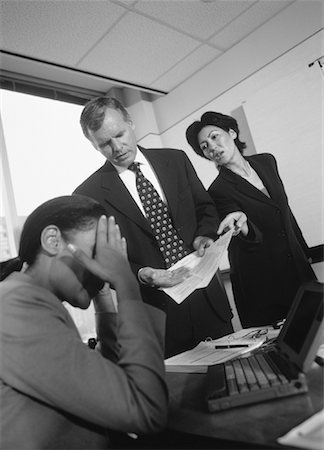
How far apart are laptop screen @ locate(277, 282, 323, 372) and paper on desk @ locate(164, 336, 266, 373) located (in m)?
0.18

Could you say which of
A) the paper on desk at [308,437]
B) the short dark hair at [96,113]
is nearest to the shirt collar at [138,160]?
the short dark hair at [96,113]

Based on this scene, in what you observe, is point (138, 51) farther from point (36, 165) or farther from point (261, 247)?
point (261, 247)

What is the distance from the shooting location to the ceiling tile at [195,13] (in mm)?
2213

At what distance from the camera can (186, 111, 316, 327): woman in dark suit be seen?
188 cm

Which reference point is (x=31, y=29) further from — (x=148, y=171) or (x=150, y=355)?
(x=150, y=355)

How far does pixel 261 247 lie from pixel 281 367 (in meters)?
1.15

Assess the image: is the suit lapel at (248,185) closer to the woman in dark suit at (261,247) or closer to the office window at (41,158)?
the woman in dark suit at (261,247)

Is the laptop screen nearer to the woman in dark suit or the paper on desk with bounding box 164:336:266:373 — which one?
the paper on desk with bounding box 164:336:266:373

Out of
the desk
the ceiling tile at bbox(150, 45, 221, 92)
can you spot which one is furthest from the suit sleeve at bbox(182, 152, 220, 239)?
the ceiling tile at bbox(150, 45, 221, 92)

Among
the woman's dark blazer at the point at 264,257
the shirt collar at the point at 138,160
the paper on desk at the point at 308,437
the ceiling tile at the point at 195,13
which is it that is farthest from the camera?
the ceiling tile at the point at 195,13

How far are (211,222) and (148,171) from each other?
38 centimetres

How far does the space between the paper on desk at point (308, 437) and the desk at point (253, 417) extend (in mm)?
44

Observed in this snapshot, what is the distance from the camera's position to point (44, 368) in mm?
670

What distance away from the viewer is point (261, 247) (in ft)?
6.15
